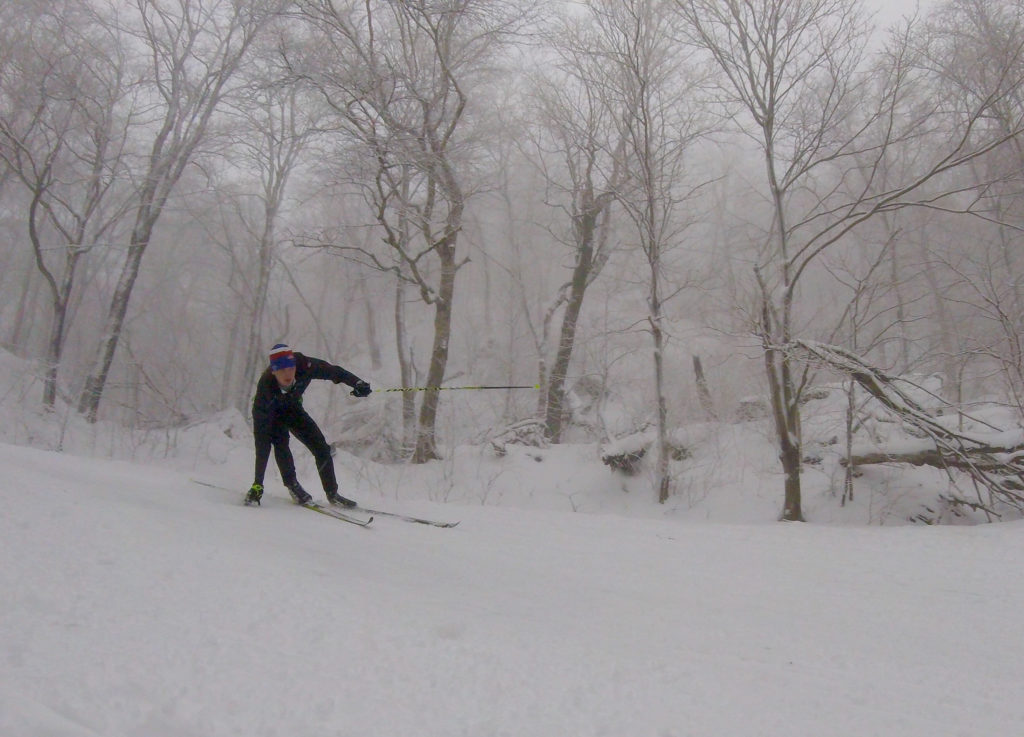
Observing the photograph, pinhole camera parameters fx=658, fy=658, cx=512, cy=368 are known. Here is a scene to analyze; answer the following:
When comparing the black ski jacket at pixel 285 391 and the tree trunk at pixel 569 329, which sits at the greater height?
the tree trunk at pixel 569 329

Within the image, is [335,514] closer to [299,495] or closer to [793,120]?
[299,495]

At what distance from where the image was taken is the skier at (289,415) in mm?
6363

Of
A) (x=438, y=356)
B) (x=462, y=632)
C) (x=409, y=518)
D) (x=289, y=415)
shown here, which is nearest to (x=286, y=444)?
(x=289, y=415)

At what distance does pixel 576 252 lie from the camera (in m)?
16.9

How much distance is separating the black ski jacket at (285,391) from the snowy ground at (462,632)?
126 centimetres

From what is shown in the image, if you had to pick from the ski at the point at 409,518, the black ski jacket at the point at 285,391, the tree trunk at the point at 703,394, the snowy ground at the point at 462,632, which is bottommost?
the snowy ground at the point at 462,632

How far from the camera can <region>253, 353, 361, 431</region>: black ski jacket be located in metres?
6.45

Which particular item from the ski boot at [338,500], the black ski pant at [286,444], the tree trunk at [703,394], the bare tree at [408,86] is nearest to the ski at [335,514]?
the ski boot at [338,500]

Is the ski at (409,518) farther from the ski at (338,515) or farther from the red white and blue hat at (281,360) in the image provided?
the red white and blue hat at (281,360)

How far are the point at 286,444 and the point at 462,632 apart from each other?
4.29m

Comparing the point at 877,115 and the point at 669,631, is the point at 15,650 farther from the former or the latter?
the point at 877,115

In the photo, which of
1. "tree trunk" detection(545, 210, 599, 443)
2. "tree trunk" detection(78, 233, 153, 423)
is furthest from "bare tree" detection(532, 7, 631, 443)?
"tree trunk" detection(78, 233, 153, 423)

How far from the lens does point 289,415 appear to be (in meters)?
6.68

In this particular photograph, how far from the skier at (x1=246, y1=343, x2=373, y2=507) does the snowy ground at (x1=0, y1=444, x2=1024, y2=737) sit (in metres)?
1.06
